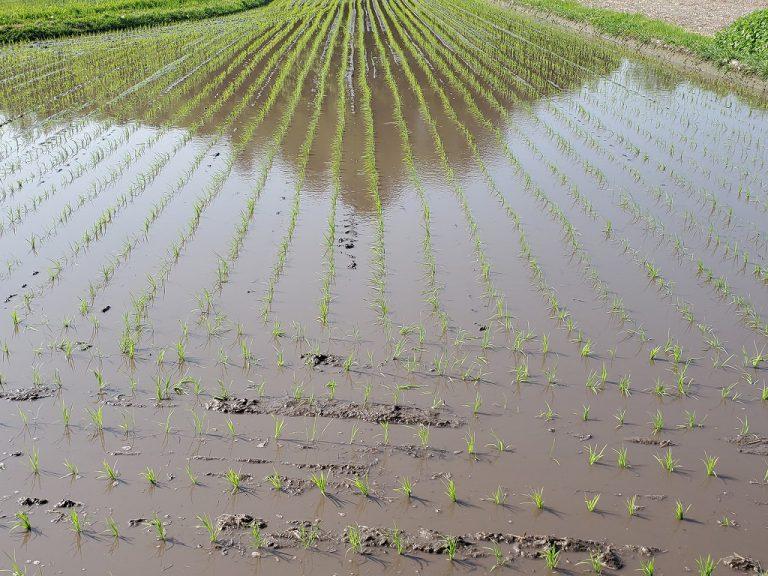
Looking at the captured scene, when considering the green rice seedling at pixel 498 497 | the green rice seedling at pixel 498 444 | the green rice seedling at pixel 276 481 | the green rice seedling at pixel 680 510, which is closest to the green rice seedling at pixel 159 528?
the green rice seedling at pixel 276 481

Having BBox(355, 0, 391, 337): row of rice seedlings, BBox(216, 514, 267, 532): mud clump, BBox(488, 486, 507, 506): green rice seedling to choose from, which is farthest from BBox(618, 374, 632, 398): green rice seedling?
BBox(216, 514, 267, 532): mud clump

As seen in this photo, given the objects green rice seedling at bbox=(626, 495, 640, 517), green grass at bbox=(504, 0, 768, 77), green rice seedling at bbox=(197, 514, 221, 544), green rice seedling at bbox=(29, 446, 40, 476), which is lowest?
green rice seedling at bbox=(197, 514, 221, 544)

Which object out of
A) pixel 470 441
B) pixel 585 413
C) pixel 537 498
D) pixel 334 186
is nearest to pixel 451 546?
pixel 537 498

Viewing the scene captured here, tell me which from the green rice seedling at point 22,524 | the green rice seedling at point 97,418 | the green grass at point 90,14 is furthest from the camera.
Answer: the green grass at point 90,14

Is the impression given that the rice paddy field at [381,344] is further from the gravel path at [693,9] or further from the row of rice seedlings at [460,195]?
the gravel path at [693,9]

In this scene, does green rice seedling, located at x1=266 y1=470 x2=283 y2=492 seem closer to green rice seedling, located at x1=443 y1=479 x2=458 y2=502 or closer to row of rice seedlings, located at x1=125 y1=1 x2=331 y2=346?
green rice seedling, located at x1=443 y1=479 x2=458 y2=502

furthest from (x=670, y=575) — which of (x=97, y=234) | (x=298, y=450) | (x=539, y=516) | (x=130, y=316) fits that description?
(x=97, y=234)
